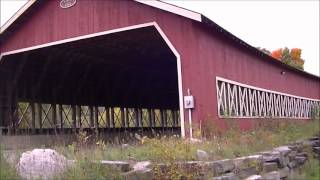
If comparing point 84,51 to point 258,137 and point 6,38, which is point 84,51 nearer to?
point 6,38

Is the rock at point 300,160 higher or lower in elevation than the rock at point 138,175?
lower

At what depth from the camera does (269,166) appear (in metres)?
9.93

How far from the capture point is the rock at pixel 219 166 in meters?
7.74

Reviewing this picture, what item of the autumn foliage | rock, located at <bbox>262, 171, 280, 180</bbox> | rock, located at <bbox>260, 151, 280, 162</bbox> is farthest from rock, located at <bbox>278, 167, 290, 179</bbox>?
the autumn foliage

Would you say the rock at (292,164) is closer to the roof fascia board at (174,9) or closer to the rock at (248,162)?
the rock at (248,162)

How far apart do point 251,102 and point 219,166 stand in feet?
39.9

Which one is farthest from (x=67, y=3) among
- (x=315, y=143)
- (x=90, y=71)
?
(x=315, y=143)

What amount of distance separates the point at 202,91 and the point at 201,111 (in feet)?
2.21

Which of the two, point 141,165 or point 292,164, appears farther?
point 292,164

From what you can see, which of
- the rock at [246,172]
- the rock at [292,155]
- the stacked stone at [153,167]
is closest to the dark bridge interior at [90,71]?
the rock at [292,155]

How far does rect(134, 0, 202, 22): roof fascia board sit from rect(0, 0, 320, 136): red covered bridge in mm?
29

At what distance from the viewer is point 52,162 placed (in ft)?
25.3

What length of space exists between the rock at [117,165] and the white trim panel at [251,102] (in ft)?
28.0

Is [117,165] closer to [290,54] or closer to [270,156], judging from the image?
[270,156]
